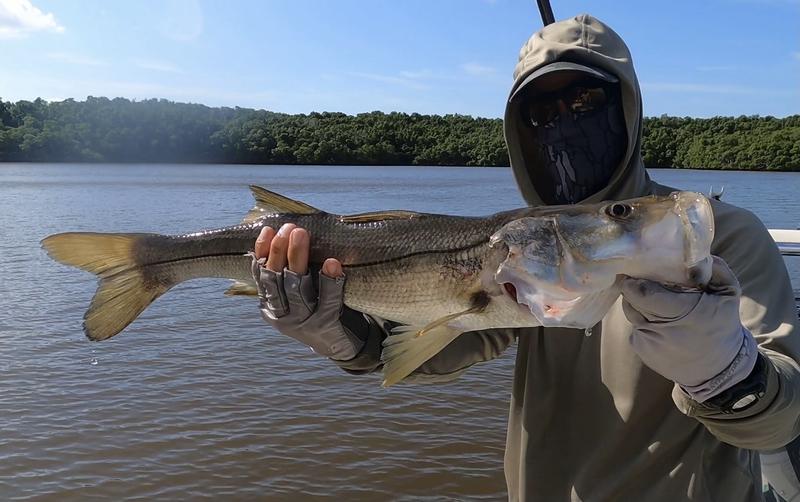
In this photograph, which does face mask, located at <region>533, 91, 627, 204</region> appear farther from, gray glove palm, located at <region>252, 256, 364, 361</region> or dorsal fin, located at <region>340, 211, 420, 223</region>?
gray glove palm, located at <region>252, 256, 364, 361</region>

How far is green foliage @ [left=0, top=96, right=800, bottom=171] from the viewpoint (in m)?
68.6

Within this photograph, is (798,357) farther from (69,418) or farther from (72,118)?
(72,118)

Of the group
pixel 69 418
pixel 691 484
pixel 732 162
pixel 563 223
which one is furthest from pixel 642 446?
pixel 732 162

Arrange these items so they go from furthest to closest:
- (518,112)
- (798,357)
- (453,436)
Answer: (453,436) < (518,112) < (798,357)

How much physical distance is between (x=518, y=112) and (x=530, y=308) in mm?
1492

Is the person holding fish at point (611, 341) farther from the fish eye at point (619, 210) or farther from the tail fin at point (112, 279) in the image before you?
the tail fin at point (112, 279)

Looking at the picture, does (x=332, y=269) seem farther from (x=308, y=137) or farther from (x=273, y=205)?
(x=308, y=137)

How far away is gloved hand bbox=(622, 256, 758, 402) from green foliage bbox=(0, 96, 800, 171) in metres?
68.0

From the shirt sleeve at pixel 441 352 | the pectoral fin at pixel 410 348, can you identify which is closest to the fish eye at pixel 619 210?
the pectoral fin at pixel 410 348

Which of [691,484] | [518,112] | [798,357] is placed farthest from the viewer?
[518,112]

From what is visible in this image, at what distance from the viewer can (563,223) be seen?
242 centimetres

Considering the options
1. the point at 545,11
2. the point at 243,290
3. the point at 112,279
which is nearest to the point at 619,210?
the point at 243,290

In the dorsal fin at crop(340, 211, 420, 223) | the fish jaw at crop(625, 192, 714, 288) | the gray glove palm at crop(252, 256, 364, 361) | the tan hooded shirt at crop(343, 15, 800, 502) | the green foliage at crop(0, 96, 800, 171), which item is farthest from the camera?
the green foliage at crop(0, 96, 800, 171)

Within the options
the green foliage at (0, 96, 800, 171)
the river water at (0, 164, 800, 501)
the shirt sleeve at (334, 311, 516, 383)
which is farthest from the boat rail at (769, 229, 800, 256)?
the green foliage at (0, 96, 800, 171)
